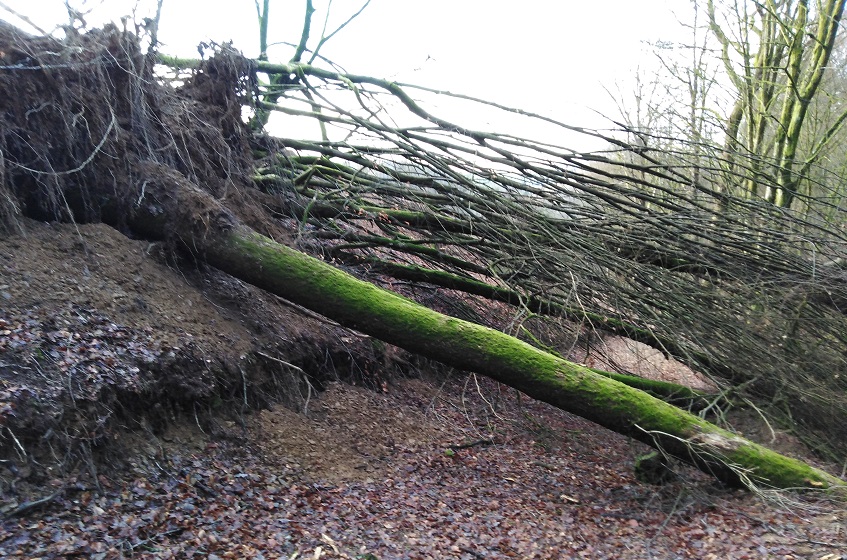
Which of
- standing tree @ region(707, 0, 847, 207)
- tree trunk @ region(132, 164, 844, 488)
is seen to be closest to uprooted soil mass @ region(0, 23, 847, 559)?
tree trunk @ region(132, 164, 844, 488)

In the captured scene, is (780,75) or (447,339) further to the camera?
(780,75)

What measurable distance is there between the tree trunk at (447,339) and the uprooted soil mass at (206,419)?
229 mm

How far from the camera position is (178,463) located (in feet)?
13.7

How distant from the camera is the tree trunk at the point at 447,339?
5012 millimetres

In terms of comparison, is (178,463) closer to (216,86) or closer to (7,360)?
(7,360)

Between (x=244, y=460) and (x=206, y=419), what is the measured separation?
0.42 m

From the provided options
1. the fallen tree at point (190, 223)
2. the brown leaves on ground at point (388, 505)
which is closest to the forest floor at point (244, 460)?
the brown leaves on ground at point (388, 505)

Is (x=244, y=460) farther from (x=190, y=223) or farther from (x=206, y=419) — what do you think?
(x=190, y=223)

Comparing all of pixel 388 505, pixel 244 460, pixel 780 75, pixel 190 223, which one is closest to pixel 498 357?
pixel 388 505

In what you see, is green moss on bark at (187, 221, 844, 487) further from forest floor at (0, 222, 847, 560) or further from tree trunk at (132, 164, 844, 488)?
forest floor at (0, 222, 847, 560)

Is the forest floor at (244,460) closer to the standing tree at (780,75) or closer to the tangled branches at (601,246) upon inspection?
the tangled branches at (601,246)

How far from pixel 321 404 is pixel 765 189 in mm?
10628

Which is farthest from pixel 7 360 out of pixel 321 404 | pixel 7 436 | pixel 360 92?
pixel 360 92

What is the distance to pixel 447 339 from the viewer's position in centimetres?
517
